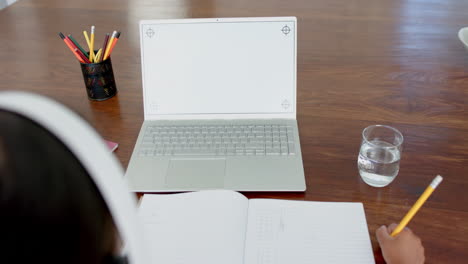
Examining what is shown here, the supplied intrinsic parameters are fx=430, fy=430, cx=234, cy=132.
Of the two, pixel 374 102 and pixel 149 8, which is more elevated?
pixel 149 8

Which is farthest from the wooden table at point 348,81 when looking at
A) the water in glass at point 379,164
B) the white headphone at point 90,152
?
the white headphone at point 90,152

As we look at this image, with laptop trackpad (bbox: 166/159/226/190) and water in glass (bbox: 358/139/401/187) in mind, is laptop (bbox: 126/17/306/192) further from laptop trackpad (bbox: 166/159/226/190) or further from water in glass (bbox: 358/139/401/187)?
water in glass (bbox: 358/139/401/187)

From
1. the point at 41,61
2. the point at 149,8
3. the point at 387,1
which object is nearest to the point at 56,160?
the point at 41,61

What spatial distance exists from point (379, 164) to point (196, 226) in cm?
35

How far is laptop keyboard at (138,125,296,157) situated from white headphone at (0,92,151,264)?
1.90ft

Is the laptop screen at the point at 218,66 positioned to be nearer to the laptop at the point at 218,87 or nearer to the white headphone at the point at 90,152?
the laptop at the point at 218,87

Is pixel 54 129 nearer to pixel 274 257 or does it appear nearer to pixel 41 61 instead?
pixel 274 257

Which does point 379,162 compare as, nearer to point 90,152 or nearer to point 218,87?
point 218,87

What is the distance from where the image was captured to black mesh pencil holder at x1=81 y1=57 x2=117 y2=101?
1019mm

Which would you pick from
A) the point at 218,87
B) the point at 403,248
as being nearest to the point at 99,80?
the point at 218,87

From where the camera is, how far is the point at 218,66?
37.4 inches

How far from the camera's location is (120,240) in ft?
1.01

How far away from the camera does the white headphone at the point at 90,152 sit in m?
0.27

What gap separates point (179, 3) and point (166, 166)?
37.2 inches
